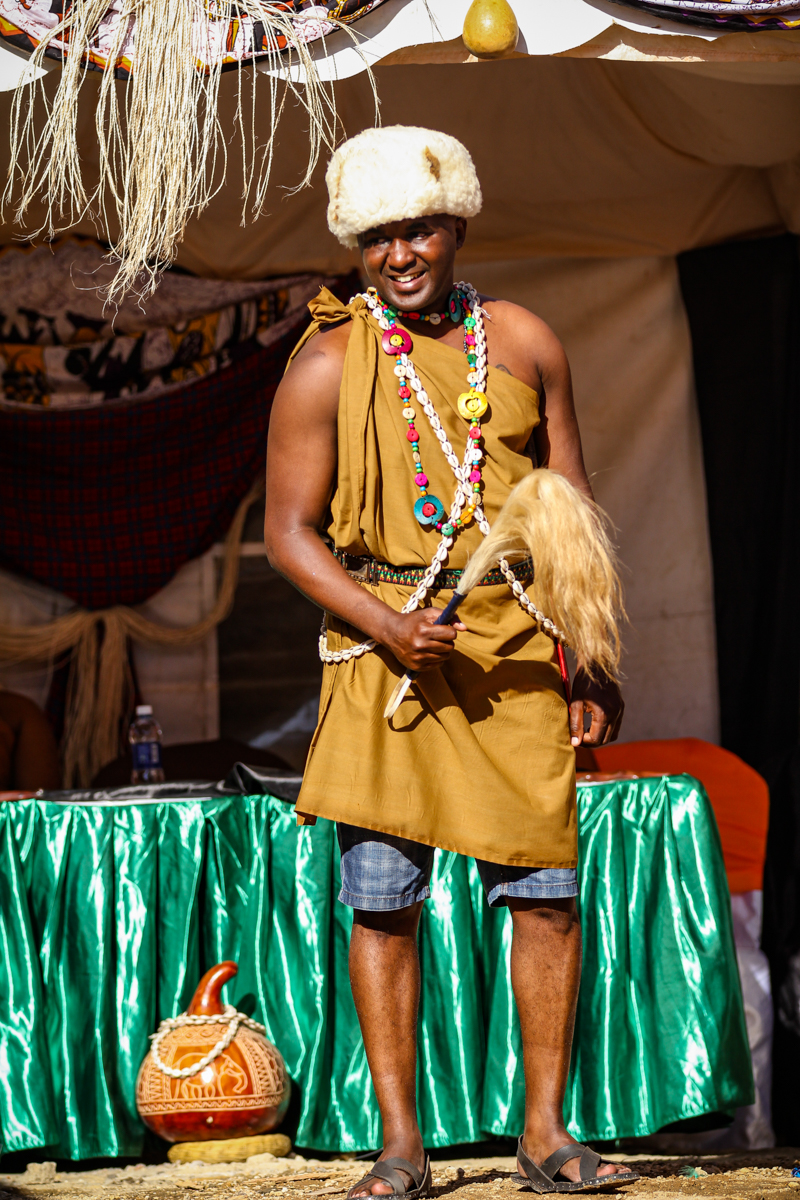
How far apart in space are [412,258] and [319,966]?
1822 mm

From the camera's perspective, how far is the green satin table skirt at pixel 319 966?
315cm

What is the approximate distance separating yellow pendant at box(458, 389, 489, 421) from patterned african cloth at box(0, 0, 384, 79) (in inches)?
38.6

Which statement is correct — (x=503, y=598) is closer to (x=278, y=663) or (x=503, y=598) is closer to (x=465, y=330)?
(x=465, y=330)

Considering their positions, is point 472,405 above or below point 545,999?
above

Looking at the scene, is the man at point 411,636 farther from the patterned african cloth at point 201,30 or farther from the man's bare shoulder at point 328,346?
the patterned african cloth at point 201,30

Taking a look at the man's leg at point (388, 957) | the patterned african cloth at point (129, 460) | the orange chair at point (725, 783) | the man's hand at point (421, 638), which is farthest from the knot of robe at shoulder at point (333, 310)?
the patterned african cloth at point (129, 460)

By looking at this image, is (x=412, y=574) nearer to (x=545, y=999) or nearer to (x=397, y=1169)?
(x=545, y=999)

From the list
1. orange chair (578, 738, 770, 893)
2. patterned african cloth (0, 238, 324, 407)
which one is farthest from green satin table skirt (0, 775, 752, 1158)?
patterned african cloth (0, 238, 324, 407)

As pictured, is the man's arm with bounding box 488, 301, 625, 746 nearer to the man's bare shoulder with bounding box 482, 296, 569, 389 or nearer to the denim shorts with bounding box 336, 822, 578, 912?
the man's bare shoulder with bounding box 482, 296, 569, 389

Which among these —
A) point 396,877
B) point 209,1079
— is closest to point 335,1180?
point 209,1079

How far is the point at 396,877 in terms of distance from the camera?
87.6 inches

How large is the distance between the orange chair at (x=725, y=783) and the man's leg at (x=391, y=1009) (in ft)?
5.28

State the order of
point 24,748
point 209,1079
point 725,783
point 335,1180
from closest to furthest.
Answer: point 335,1180, point 209,1079, point 725,783, point 24,748

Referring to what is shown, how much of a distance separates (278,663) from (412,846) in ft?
10.3
